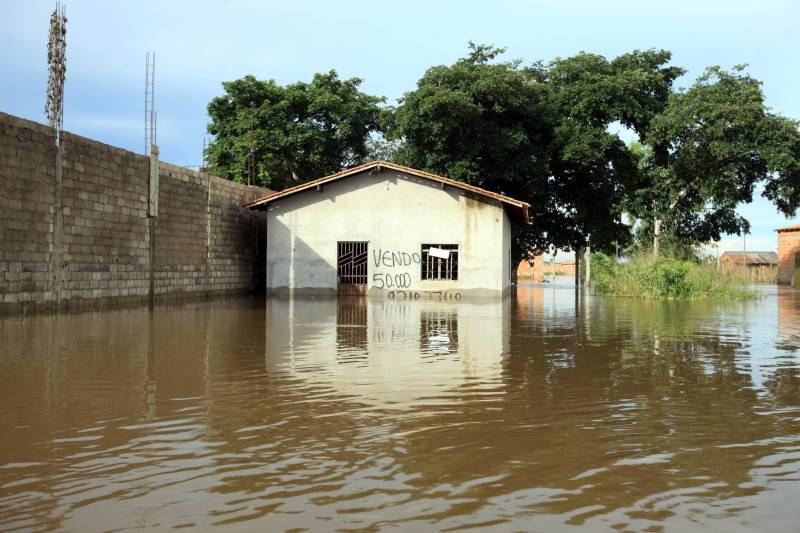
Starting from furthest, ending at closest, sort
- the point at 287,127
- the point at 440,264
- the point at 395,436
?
the point at 287,127 < the point at 440,264 < the point at 395,436

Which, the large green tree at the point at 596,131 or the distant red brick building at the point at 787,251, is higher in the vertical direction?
the large green tree at the point at 596,131

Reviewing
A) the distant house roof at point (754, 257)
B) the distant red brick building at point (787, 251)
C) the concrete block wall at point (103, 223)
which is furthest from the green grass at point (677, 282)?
the distant house roof at point (754, 257)

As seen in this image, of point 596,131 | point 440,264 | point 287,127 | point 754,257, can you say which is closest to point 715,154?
point 596,131

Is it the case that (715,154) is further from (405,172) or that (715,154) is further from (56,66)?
(56,66)

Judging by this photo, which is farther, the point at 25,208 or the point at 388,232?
the point at 388,232

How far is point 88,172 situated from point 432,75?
48.6ft

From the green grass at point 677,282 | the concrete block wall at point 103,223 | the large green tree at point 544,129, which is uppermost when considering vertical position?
the large green tree at point 544,129

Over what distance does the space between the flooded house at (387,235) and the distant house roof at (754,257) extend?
4569 cm

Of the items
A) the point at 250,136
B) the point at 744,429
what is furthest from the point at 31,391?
the point at 250,136

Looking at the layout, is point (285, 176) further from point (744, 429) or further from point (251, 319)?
point (744, 429)

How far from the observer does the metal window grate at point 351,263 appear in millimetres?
23641

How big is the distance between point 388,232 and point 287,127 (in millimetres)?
13842

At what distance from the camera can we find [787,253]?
1777 inches

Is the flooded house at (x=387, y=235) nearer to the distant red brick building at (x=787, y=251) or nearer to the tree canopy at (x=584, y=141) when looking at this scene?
the tree canopy at (x=584, y=141)
